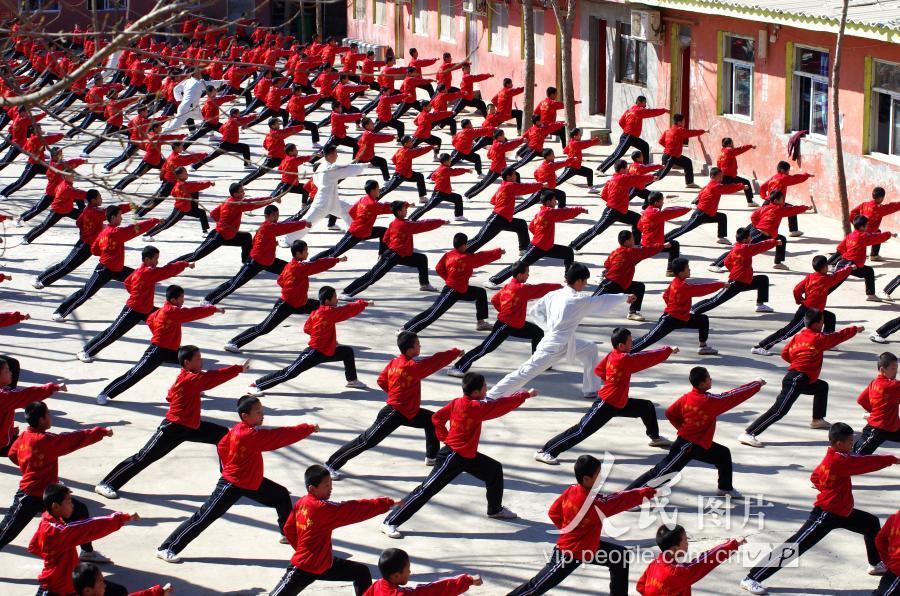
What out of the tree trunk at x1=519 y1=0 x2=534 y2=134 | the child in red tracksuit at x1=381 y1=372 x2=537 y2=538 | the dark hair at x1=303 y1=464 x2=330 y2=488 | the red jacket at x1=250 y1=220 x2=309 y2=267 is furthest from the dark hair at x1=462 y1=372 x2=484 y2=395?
the tree trunk at x1=519 y1=0 x2=534 y2=134

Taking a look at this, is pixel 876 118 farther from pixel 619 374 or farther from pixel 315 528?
pixel 315 528

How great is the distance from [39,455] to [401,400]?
2585 mm

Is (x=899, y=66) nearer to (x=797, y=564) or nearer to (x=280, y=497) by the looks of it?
(x=797, y=564)

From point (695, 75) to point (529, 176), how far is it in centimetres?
299

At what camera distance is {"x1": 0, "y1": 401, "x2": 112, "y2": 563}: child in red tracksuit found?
9.01 m

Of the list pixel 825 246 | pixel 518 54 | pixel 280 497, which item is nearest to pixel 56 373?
pixel 280 497

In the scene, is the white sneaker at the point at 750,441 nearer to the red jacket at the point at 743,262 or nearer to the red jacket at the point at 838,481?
the red jacket at the point at 838,481

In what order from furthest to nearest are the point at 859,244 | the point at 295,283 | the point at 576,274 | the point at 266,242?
the point at 266,242, the point at 859,244, the point at 295,283, the point at 576,274

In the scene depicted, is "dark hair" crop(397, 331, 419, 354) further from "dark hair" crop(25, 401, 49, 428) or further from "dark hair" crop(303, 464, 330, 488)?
"dark hair" crop(25, 401, 49, 428)

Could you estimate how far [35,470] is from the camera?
9016 millimetres

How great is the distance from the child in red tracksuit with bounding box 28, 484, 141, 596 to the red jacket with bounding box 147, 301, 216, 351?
12.2 ft

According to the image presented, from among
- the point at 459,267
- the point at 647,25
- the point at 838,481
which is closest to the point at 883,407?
the point at 838,481

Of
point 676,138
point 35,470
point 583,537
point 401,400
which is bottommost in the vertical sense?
point 583,537

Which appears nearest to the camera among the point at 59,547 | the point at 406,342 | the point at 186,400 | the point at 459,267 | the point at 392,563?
the point at 392,563
